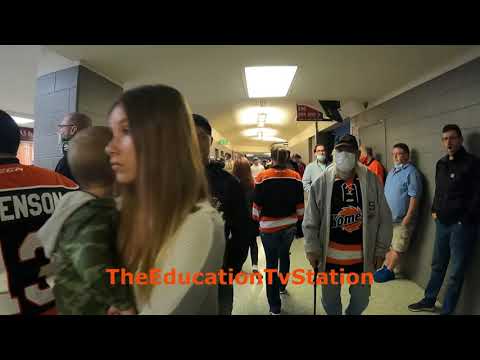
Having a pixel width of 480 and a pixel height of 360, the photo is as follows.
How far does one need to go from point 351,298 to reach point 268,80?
1764 millimetres

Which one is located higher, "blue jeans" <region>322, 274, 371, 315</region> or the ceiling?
the ceiling

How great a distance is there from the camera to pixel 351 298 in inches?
49.4

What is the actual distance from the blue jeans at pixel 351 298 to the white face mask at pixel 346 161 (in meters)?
0.59

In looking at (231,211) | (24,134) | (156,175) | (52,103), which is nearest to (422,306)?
(231,211)

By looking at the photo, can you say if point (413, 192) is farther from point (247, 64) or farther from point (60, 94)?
point (60, 94)

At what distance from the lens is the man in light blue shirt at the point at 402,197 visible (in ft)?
6.48

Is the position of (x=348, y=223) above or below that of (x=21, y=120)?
below

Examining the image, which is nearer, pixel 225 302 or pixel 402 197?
pixel 225 302

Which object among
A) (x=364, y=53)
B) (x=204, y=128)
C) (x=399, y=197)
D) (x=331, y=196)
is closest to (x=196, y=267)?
(x=204, y=128)

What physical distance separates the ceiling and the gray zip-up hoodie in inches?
32.0

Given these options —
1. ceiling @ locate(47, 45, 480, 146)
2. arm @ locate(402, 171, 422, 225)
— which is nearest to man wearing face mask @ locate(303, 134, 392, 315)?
ceiling @ locate(47, 45, 480, 146)

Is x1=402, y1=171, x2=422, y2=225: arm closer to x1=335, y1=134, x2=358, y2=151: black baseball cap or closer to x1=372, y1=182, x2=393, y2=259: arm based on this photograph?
x1=372, y1=182, x2=393, y2=259: arm

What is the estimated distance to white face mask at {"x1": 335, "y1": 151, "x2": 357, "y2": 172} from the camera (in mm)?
1196
